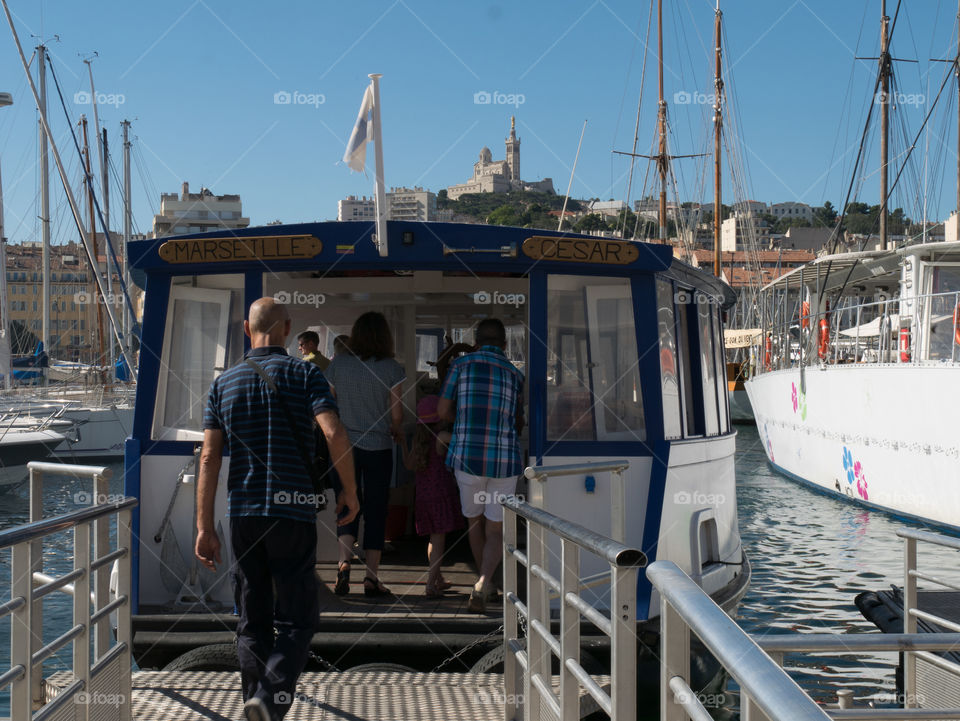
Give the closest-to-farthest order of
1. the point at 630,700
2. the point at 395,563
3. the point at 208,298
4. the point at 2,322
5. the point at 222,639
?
the point at 630,700 < the point at 222,639 < the point at 208,298 < the point at 395,563 < the point at 2,322

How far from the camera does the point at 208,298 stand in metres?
6.75

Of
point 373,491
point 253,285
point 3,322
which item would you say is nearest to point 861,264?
point 373,491

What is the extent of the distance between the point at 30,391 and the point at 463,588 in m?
26.0

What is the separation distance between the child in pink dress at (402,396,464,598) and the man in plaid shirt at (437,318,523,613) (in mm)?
366

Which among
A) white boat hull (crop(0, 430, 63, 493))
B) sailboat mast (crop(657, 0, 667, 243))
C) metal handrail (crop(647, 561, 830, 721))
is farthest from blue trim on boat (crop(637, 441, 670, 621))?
sailboat mast (crop(657, 0, 667, 243))

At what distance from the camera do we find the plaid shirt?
20.4 ft

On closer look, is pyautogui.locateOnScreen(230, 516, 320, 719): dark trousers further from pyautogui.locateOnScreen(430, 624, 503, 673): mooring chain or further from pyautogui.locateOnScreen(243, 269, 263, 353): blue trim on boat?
pyautogui.locateOnScreen(243, 269, 263, 353): blue trim on boat

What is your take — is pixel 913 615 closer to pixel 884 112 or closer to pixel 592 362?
pixel 592 362

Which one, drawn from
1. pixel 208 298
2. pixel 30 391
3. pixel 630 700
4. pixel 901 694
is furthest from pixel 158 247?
pixel 30 391

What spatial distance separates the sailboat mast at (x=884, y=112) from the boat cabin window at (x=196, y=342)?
23941mm

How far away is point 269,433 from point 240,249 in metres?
2.18

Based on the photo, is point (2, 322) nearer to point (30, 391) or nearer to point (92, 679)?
point (30, 391)

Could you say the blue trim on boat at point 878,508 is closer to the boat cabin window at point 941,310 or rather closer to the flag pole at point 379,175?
the boat cabin window at point 941,310

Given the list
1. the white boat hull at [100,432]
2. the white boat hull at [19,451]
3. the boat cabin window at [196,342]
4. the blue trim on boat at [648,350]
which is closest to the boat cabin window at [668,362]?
the blue trim on boat at [648,350]
